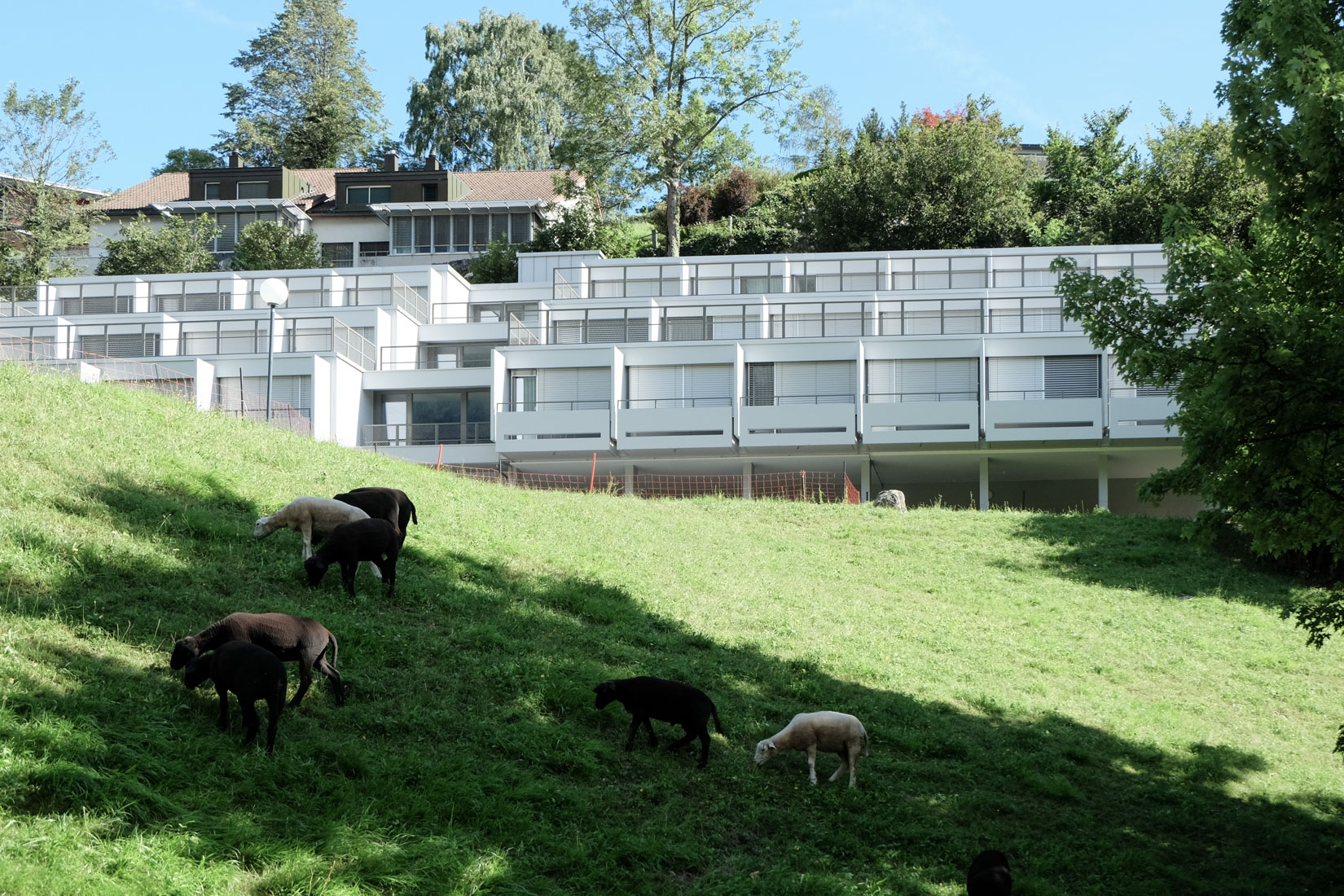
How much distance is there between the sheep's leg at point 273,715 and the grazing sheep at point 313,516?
4680 millimetres

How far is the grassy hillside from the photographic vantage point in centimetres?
929

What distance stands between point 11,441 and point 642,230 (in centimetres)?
5455

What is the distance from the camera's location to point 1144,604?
22906 mm

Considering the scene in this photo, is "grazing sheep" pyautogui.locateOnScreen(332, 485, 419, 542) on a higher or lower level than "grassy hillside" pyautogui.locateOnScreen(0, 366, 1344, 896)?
higher

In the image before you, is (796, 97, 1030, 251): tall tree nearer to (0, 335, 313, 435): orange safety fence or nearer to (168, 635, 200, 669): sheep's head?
(0, 335, 313, 435): orange safety fence

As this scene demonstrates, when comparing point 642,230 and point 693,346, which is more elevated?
point 642,230

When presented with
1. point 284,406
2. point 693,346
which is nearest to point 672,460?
point 693,346

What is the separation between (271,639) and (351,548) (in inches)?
128

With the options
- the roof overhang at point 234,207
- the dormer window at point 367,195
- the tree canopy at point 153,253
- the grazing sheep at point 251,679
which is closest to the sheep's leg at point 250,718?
the grazing sheep at point 251,679

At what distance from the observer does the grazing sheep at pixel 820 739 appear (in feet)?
39.9

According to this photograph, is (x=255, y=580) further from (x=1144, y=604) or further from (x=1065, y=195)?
(x=1065, y=195)

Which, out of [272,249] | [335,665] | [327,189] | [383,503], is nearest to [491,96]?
[327,189]

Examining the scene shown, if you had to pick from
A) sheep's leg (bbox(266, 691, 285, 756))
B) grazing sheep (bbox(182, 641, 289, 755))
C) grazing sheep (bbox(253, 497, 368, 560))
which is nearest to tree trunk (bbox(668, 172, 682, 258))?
grazing sheep (bbox(253, 497, 368, 560))

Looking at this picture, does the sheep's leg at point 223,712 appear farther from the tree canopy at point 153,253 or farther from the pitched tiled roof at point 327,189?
the pitched tiled roof at point 327,189
